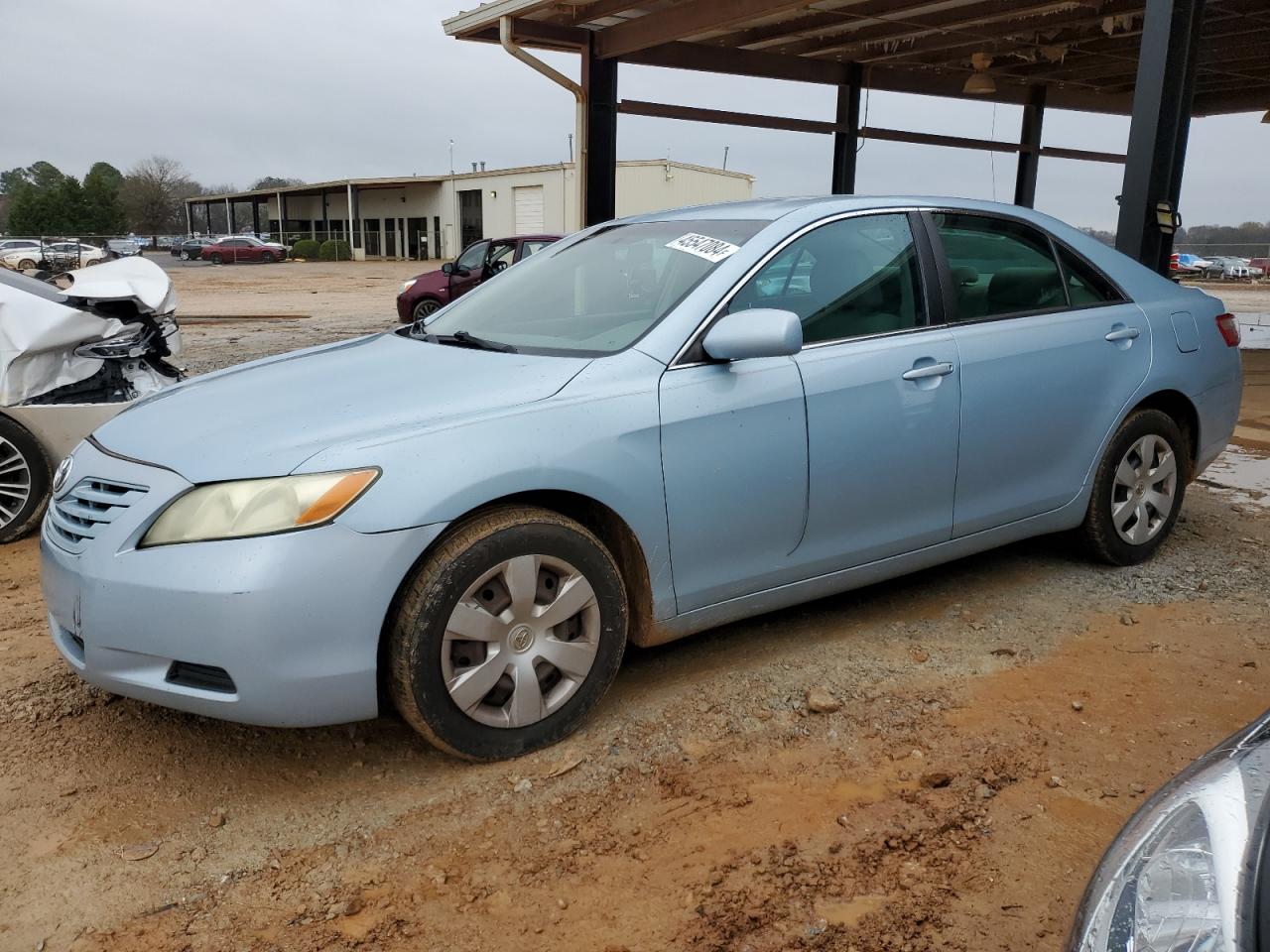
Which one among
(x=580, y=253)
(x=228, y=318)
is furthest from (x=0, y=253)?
(x=580, y=253)

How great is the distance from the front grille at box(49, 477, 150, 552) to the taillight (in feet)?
14.3

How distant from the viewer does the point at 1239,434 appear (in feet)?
25.1

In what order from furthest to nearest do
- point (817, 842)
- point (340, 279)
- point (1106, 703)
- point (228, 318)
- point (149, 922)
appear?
point (340, 279) → point (228, 318) → point (1106, 703) → point (817, 842) → point (149, 922)

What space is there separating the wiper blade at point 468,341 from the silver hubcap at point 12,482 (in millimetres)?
2633

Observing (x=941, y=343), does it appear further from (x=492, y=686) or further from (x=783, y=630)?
(x=492, y=686)

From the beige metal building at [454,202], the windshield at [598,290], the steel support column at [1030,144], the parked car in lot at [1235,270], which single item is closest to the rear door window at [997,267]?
the windshield at [598,290]

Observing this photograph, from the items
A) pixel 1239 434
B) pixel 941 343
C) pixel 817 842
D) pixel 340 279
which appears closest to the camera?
pixel 817 842

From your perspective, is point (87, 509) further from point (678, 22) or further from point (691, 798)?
point (678, 22)

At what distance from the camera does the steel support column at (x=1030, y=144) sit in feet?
44.9

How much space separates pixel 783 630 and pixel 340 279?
111ft

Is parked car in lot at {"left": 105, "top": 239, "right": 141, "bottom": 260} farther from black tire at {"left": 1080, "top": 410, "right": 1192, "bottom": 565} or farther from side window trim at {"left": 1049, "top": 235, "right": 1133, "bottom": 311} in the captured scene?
black tire at {"left": 1080, "top": 410, "right": 1192, "bottom": 565}

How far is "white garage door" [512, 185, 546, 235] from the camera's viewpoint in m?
42.7

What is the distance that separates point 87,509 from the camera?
285 cm

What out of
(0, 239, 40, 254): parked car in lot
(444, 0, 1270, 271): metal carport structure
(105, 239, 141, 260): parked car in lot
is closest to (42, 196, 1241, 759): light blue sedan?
(444, 0, 1270, 271): metal carport structure
